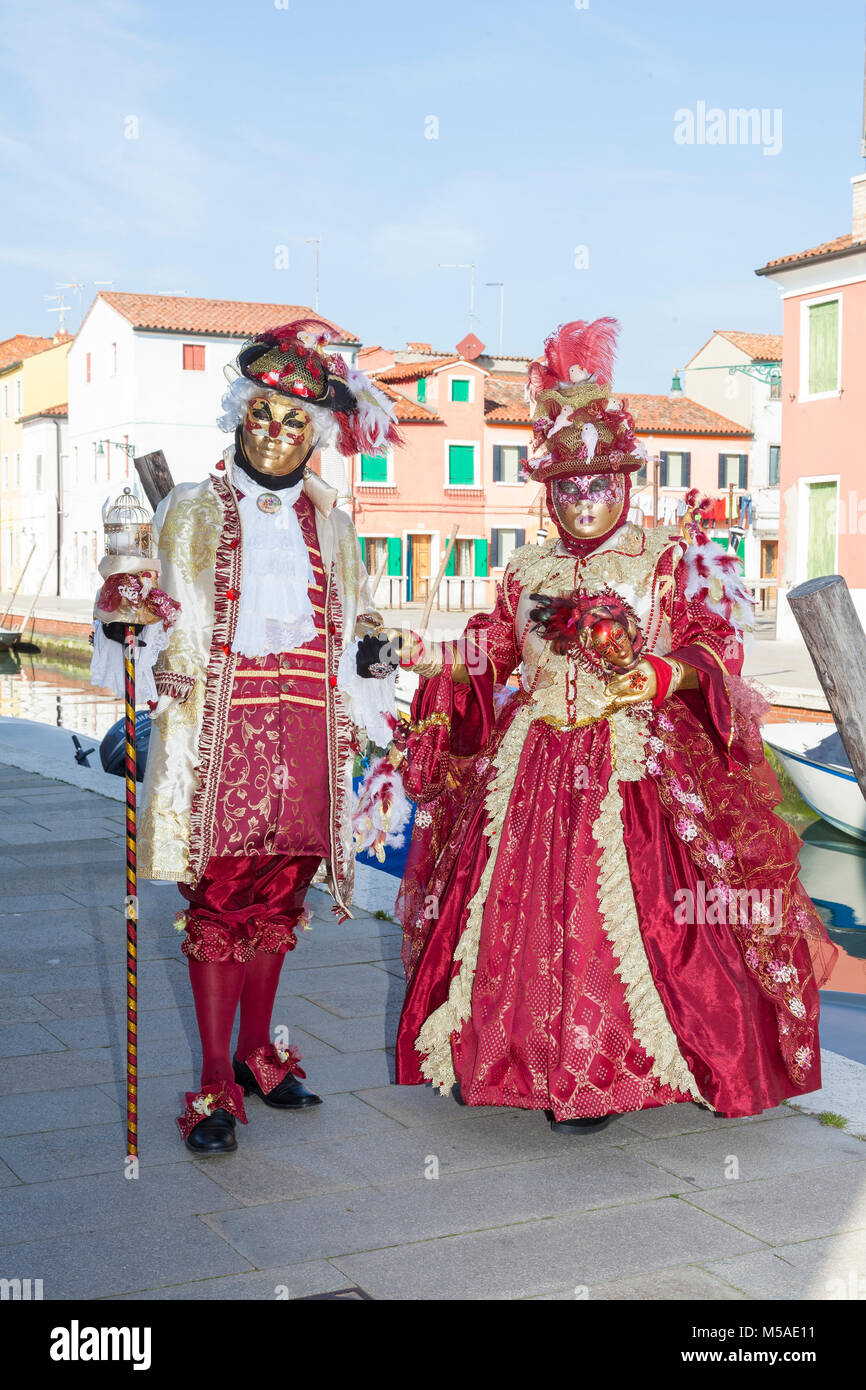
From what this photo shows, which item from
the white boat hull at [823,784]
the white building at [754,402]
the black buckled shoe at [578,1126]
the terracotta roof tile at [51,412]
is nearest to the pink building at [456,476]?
the white building at [754,402]

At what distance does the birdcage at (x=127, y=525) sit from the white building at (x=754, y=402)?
1480 inches

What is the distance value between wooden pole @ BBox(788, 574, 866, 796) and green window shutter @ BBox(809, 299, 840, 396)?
18805 mm

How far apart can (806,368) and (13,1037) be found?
67.1ft

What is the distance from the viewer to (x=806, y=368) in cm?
2231

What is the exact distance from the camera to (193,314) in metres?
39.5

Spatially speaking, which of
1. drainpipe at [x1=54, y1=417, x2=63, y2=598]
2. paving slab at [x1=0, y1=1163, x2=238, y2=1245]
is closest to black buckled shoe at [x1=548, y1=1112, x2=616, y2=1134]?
paving slab at [x1=0, y1=1163, x2=238, y2=1245]

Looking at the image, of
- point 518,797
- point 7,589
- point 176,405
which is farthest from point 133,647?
point 7,589

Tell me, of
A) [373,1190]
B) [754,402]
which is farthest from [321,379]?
[754,402]

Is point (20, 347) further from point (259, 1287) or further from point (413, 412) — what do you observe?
point (259, 1287)

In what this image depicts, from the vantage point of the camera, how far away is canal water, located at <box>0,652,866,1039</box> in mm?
6289

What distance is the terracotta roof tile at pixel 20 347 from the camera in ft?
191

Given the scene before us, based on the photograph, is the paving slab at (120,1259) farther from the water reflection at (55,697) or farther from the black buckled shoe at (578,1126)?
the water reflection at (55,697)

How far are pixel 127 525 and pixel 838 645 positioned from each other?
2.18 metres

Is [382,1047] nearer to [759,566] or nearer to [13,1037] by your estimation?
[13,1037]
